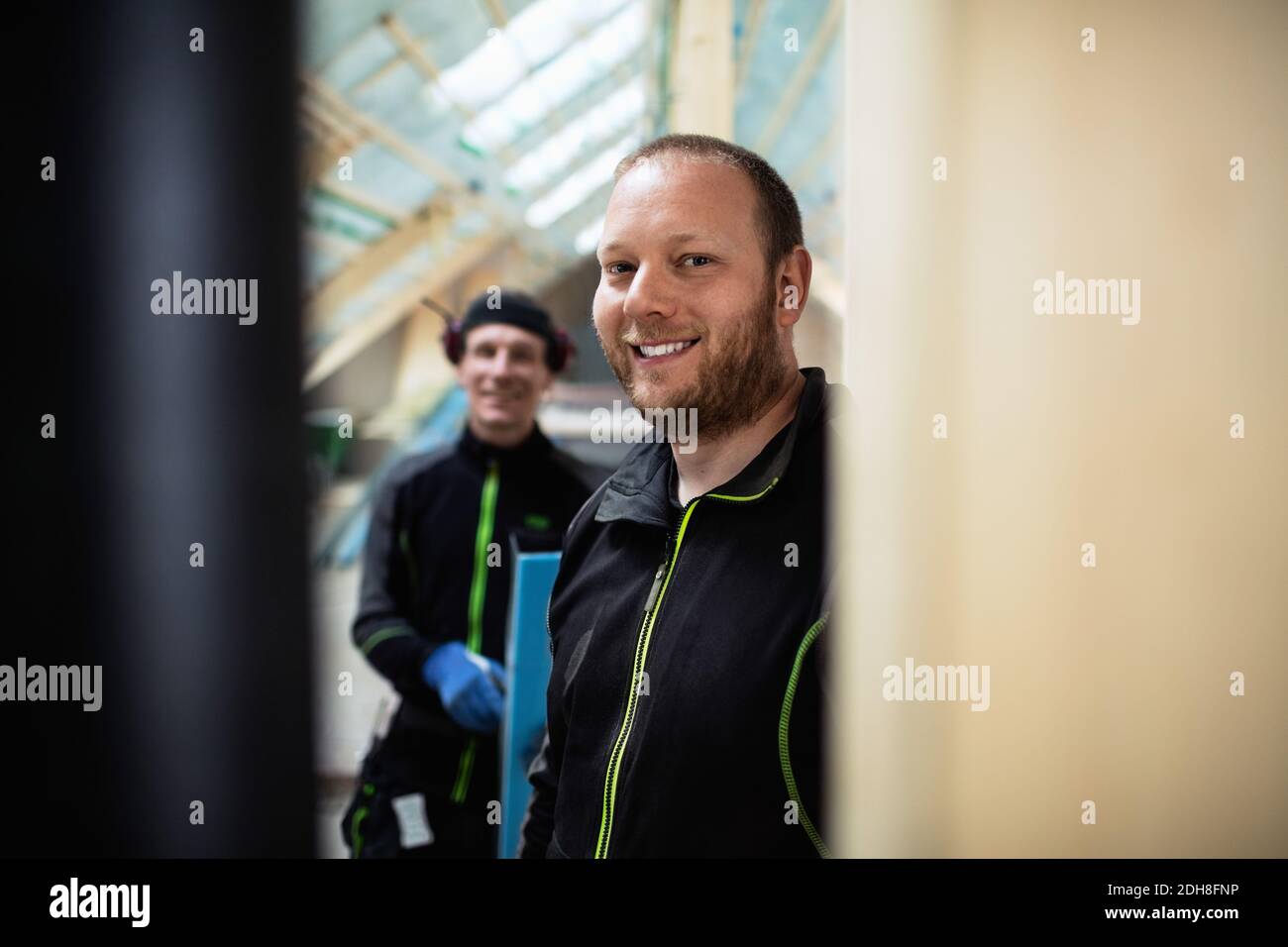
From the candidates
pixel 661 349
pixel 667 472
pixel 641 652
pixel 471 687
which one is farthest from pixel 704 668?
pixel 471 687

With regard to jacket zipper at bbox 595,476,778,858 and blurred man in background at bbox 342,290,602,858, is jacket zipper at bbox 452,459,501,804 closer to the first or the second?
blurred man in background at bbox 342,290,602,858

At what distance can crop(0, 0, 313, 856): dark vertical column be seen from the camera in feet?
3.40

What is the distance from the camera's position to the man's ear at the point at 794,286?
908 mm

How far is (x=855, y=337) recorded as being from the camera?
34.3 inches

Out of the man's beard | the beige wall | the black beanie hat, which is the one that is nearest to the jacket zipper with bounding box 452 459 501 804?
the black beanie hat

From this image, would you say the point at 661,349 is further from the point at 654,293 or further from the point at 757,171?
the point at 757,171

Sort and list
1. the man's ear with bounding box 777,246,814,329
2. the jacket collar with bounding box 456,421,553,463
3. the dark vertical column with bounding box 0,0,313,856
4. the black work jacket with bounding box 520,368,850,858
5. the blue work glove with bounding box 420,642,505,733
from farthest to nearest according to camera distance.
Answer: the jacket collar with bounding box 456,421,553,463 → the blue work glove with bounding box 420,642,505,733 → the dark vertical column with bounding box 0,0,313,856 → the man's ear with bounding box 777,246,814,329 → the black work jacket with bounding box 520,368,850,858

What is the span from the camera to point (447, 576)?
1479 millimetres

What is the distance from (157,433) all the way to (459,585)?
1.90ft

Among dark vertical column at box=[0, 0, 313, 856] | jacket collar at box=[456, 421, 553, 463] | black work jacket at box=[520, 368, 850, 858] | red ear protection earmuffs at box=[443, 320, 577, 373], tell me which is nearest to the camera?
black work jacket at box=[520, 368, 850, 858]

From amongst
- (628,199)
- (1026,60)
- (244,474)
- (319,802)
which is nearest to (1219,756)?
(1026,60)

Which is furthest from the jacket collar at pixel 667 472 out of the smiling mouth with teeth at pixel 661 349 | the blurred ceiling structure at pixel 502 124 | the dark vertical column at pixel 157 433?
the dark vertical column at pixel 157 433

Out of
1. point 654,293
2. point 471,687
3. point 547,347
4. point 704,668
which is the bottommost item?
point 471,687

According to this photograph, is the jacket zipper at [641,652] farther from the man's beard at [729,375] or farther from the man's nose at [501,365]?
the man's nose at [501,365]
